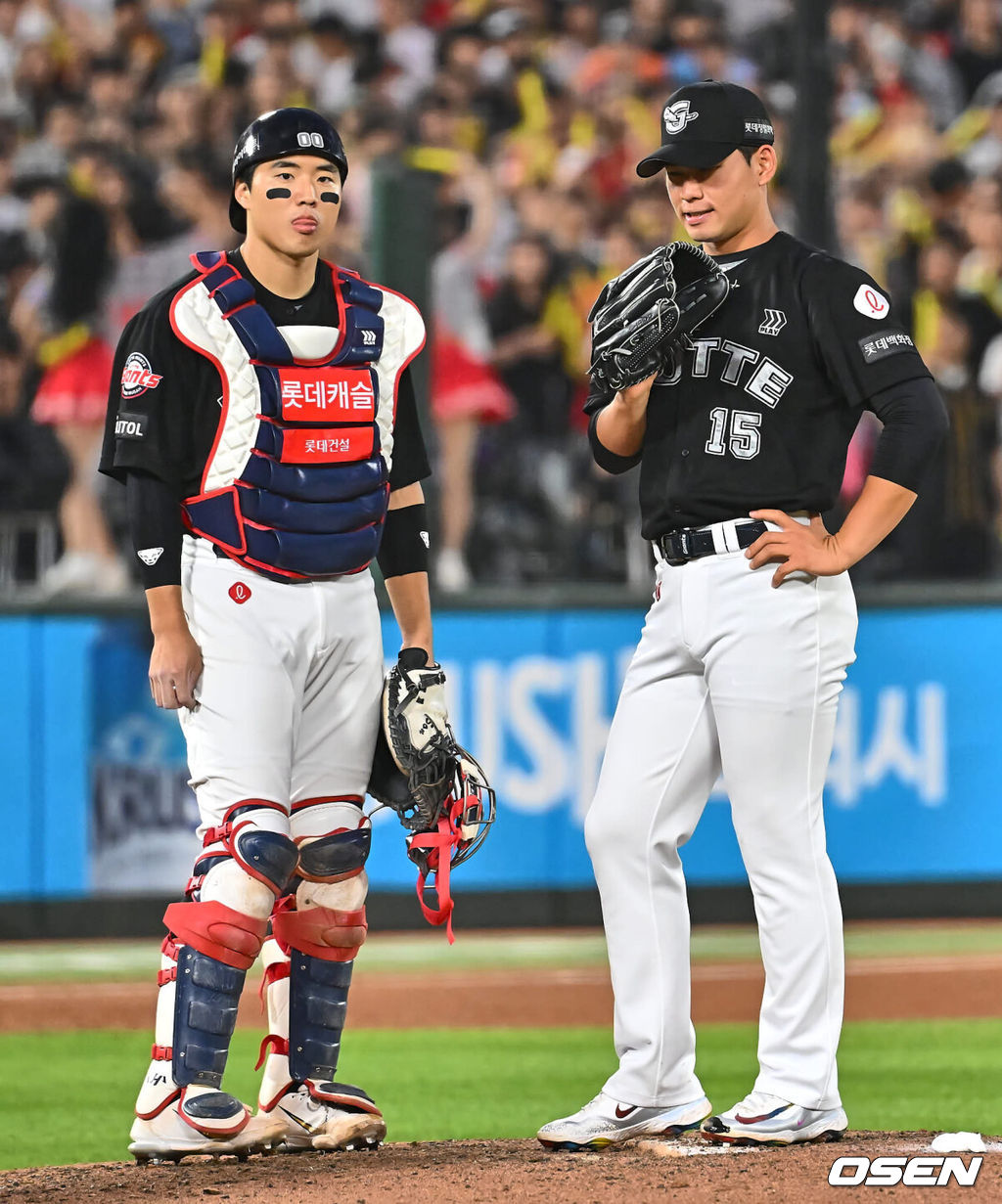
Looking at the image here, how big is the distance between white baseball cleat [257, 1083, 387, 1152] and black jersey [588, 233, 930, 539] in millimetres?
1509

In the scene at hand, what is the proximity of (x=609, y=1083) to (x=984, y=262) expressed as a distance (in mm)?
7278

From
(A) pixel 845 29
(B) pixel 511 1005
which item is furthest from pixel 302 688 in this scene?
(A) pixel 845 29

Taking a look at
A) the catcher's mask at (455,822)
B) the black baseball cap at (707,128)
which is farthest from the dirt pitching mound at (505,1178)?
the black baseball cap at (707,128)

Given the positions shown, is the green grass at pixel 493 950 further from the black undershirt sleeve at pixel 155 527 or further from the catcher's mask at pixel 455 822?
the black undershirt sleeve at pixel 155 527

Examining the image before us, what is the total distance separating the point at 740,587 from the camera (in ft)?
13.7

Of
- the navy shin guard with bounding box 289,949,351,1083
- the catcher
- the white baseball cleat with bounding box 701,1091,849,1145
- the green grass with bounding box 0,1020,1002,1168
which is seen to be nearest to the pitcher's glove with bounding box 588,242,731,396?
the catcher

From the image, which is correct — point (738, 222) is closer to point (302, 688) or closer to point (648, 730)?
point (648, 730)

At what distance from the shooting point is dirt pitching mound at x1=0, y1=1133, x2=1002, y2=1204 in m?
3.72

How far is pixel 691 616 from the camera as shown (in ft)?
13.9

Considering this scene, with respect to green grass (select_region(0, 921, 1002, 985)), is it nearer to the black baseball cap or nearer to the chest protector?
the chest protector

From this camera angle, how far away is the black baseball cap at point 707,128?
424 cm

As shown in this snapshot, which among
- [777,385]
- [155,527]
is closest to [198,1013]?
[155,527]

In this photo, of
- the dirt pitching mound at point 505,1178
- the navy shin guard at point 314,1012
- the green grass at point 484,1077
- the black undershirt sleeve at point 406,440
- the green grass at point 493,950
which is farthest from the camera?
the green grass at point 493,950

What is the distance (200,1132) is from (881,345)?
2270 mm
